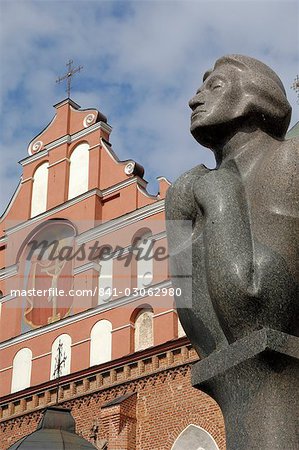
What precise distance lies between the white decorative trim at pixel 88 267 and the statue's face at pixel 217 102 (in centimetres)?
1248

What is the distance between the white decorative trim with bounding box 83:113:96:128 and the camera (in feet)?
58.5

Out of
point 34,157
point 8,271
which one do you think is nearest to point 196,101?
point 8,271

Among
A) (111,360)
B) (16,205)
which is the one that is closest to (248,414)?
(111,360)

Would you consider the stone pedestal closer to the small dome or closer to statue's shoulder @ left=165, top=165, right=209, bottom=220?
statue's shoulder @ left=165, top=165, right=209, bottom=220

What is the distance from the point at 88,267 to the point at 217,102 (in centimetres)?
1274

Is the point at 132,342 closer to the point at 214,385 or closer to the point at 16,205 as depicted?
the point at 16,205

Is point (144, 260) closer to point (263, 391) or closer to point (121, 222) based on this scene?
point (121, 222)

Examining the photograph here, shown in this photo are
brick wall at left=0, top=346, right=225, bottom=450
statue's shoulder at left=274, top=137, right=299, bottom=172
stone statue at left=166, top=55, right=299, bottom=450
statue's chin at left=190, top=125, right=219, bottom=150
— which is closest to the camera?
stone statue at left=166, top=55, right=299, bottom=450

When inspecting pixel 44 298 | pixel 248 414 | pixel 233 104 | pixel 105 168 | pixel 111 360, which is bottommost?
pixel 248 414

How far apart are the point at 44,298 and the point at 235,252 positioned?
14.0 m

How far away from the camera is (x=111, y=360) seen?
49.3 ft

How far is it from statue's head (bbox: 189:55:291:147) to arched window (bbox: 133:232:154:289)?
1175cm

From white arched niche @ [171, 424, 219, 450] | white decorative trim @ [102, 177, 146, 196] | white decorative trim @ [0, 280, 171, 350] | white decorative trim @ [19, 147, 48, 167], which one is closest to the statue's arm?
white arched niche @ [171, 424, 219, 450]

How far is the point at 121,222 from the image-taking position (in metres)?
16.3
